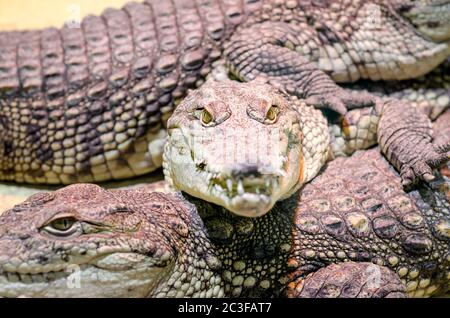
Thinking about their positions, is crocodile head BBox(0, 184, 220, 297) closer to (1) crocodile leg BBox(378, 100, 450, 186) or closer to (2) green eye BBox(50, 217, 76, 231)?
(2) green eye BBox(50, 217, 76, 231)

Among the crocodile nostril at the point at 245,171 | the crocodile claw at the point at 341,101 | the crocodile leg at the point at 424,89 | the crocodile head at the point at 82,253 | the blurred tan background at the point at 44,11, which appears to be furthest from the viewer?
the blurred tan background at the point at 44,11

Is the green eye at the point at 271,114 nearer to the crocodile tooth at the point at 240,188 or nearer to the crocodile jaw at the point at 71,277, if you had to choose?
the crocodile tooth at the point at 240,188

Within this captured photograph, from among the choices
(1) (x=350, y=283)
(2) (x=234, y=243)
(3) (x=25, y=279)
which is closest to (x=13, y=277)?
(3) (x=25, y=279)

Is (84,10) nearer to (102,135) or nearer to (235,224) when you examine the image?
(102,135)

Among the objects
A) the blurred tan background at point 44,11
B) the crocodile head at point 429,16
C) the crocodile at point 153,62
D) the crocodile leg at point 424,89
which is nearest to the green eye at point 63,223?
the crocodile at point 153,62

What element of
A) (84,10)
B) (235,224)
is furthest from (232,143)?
(84,10)
